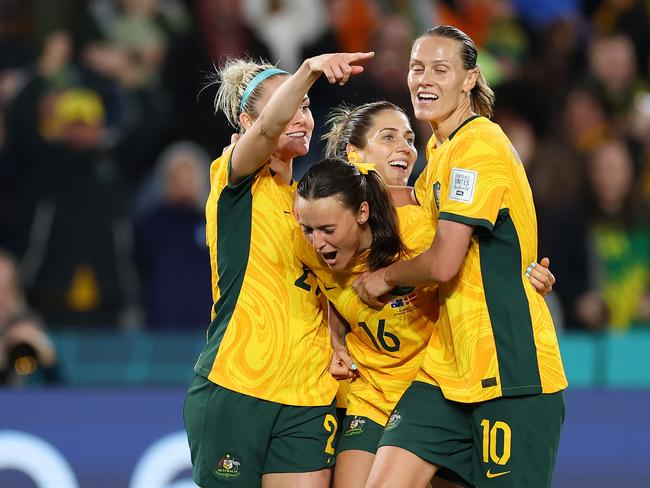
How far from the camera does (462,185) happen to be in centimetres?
395

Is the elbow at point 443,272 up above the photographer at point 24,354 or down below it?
above

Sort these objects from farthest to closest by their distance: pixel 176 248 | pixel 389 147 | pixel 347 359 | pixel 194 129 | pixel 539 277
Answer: pixel 194 129
pixel 176 248
pixel 389 147
pixel 347 359
pixel 539 277

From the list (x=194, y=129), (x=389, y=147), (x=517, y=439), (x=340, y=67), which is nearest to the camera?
(x=340, y=67)

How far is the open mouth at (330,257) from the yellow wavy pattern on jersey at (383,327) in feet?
0.25

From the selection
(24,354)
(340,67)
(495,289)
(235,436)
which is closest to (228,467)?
(235,436)

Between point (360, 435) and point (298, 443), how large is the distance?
27 cm

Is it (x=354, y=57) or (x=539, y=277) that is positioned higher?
(x=354, y=57)

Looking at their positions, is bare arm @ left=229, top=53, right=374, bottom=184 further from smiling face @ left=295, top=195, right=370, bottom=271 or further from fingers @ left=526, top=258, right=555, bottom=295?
fingers @ left=526, top=258, right=555, bottom=295

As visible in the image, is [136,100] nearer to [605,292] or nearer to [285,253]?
[605,292]

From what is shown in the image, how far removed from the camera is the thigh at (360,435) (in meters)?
4.29

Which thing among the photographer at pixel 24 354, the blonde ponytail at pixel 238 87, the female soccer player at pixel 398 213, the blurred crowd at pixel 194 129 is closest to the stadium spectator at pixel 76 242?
the blurred crowd at pixel 194 129

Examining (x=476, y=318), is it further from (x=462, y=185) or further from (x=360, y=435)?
(x=360, y=435)

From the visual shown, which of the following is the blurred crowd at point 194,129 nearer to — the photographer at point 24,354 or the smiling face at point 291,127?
the photographer at point 24,354

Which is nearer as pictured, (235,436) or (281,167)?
(235,436)
